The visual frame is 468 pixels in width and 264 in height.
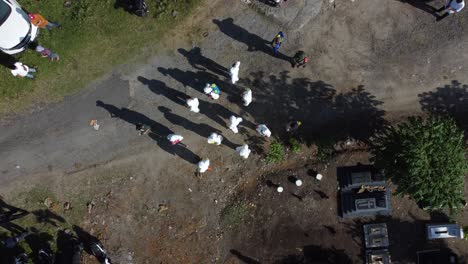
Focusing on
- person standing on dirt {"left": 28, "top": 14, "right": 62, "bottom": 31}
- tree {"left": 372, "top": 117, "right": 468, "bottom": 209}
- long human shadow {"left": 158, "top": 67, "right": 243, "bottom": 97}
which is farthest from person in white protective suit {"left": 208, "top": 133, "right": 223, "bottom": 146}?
person standing on dirt {"left": 28, "top": 14, "right": 62, "bottom": 31}

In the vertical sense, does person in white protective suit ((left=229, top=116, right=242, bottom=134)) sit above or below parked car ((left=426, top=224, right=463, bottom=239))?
above

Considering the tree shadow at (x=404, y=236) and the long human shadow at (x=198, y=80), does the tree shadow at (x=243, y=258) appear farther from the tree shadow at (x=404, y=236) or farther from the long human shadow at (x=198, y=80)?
the long human shadow at (x=198, y=80)

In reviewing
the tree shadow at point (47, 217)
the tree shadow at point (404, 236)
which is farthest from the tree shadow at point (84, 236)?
the tree shadow at point (404, 236)

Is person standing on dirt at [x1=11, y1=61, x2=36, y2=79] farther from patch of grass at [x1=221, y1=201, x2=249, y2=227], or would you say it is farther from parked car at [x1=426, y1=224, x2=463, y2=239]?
parked car at [x1=426, y1=224, x2=463, y2=239]

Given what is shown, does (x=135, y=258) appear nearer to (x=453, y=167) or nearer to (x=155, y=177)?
(x=155, y=177)

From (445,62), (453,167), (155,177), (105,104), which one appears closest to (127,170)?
(155,177)

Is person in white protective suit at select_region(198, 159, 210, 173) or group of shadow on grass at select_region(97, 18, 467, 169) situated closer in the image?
person in white protective suit at select_region(198, 159, 210, 173)
